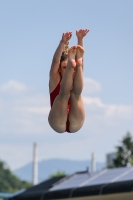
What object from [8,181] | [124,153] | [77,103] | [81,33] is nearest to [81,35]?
[81,33]

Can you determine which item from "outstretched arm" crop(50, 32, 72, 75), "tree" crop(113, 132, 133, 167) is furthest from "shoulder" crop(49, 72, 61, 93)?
"tree" crop(113, 132, 133, 167)

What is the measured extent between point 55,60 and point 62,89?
1.74ft

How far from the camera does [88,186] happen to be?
23094 millimetres

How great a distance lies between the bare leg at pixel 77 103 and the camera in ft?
33.8

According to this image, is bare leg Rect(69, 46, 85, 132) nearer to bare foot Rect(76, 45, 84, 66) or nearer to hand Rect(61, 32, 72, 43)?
bare foot Rect(76, 45, 84, 66)

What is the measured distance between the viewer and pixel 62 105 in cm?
1059

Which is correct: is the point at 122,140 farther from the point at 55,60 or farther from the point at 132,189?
the point at 55,60

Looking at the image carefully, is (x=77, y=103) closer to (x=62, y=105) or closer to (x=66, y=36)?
(x=62, y=105)

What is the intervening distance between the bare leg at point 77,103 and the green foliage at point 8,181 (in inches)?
4333

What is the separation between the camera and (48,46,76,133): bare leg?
10.2m

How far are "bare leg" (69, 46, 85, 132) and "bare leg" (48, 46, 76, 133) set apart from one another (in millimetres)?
109

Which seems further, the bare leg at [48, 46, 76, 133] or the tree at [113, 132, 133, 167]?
the tree at [113, 132, 133, 167]

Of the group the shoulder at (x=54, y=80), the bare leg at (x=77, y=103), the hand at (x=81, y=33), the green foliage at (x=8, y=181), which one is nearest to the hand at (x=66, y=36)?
the hand at (x=81, y=33)

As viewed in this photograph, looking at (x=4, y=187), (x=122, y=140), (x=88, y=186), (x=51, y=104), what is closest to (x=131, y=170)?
(x=88, y=186)
